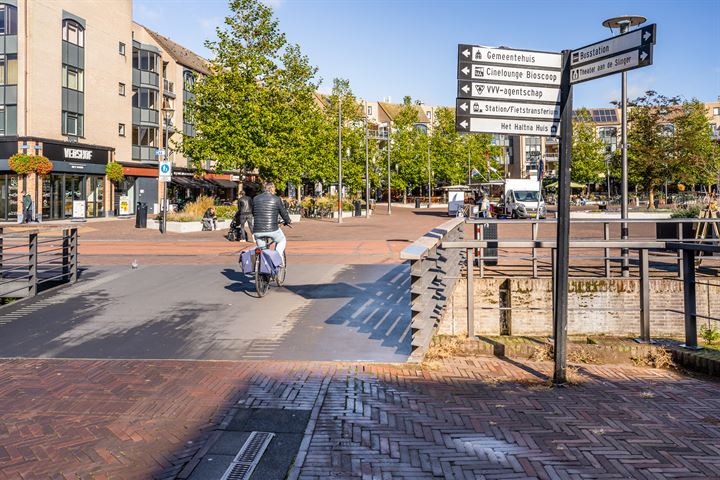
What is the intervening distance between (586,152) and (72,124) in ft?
185

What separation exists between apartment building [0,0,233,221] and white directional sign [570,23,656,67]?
2501 cm

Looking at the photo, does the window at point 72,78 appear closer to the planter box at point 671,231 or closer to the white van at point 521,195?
the white van at point 521,195

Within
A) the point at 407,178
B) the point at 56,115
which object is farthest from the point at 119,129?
A: the point at 407,178

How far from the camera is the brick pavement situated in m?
3.71

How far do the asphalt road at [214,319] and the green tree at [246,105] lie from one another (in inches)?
766

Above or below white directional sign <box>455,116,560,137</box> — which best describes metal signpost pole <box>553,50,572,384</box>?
below

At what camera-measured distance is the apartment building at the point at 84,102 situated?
33.1m

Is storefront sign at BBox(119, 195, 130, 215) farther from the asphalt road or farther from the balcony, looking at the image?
the asphalt road

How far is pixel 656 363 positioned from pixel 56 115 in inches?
1450

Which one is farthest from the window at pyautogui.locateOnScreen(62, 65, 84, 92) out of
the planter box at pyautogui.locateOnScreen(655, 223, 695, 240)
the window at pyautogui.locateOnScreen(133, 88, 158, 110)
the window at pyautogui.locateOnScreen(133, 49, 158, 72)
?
the planter box at pyautogui.locateOnScreen(655, 223, 695, 240)

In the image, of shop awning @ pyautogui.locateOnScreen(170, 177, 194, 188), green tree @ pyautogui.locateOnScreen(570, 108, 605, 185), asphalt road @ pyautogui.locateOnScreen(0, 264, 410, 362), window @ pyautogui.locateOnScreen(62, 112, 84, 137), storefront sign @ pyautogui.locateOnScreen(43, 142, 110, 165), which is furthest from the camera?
green tree @ pyautogui.locateOnScreen(570, 108, 605, 185)

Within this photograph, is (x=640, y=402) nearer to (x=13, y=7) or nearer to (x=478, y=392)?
(x=478, y=392)

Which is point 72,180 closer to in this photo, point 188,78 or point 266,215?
point 188,78

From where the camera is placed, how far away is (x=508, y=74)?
526cm
